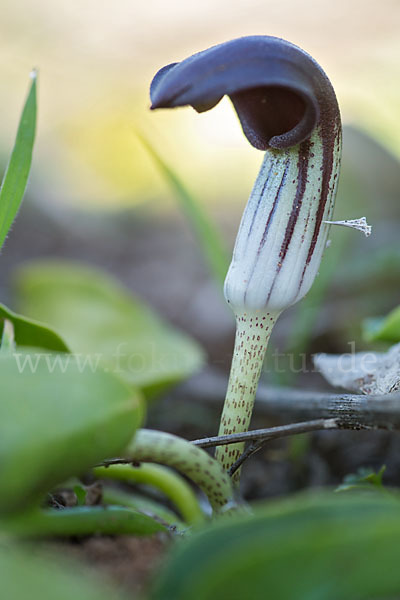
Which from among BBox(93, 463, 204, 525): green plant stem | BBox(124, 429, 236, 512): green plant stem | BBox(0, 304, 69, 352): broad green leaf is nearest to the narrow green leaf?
BBox(0, 304, 69, 352): broad green leaf

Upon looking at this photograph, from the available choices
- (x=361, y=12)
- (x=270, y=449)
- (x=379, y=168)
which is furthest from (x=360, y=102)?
(x=270, y=449)

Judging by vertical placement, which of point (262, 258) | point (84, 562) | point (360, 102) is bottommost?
point (84, 562)

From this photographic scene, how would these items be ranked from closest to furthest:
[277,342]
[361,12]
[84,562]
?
[84,562] → [277,342] → [361,12]

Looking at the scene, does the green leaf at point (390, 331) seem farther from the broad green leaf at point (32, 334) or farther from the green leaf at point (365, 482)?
the broad green leaf at point (32, 334)

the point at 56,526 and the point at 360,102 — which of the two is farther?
the point at 360,102

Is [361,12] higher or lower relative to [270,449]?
higher

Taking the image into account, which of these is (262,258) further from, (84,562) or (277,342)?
(277,342)

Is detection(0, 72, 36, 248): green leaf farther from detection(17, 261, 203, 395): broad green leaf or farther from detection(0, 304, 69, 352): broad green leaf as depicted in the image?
detection(17, 261, 203, 395): broad green leaf
